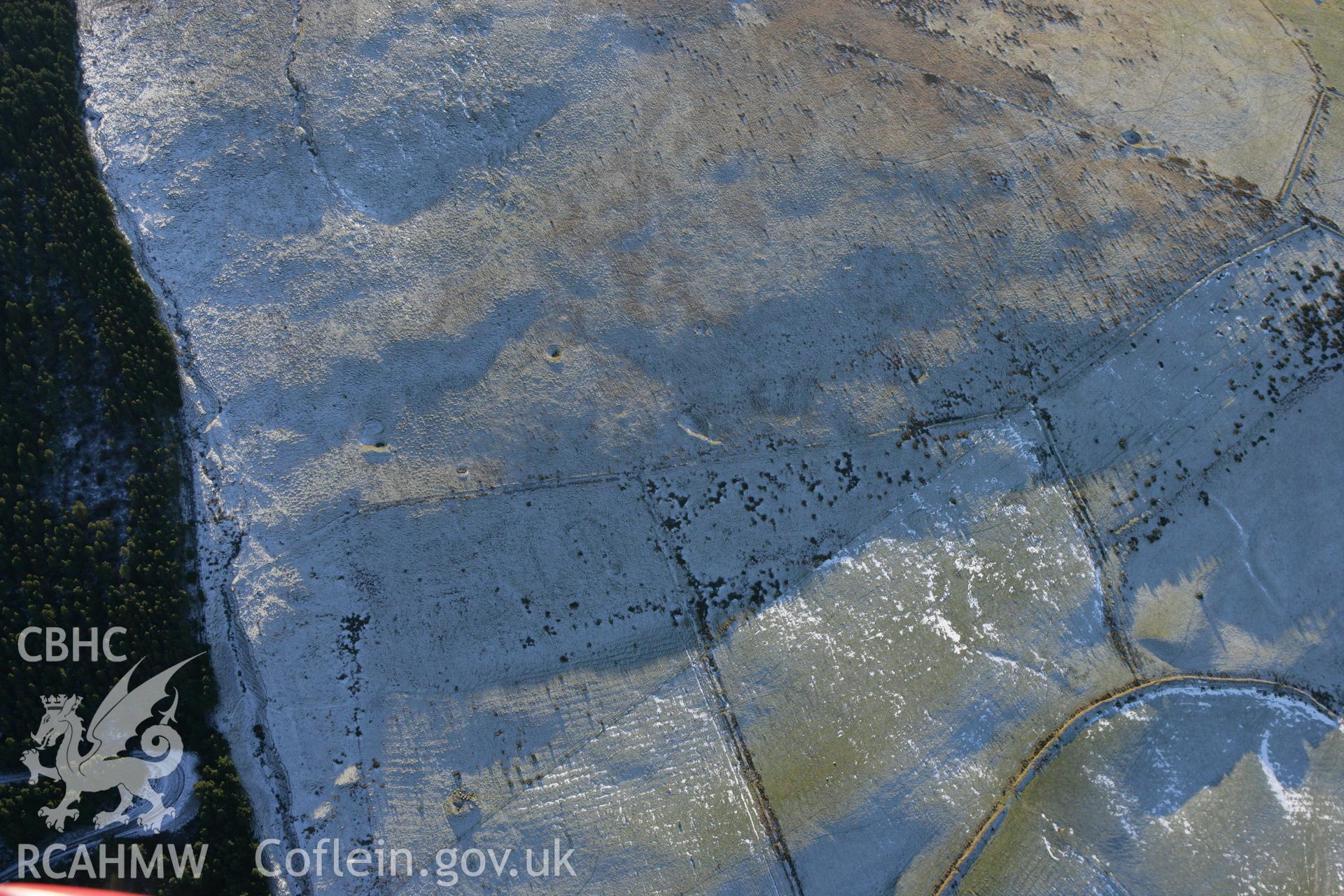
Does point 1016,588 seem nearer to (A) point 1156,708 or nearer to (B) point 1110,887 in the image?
(A) point 1156,708

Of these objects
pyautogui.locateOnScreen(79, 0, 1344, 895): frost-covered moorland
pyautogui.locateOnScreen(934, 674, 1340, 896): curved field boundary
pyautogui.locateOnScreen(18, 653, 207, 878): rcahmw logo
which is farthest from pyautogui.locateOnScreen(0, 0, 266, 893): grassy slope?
pyautogui.locateOnScreen(934, 674, 1340, 896): curved field boundary

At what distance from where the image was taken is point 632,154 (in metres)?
39.9

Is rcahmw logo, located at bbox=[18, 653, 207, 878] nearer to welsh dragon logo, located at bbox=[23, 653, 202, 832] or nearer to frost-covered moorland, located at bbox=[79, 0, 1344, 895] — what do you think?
welsh dragon logo, located at bbox=[23, 653, 202, 832]

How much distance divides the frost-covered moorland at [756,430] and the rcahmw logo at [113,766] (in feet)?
8.05

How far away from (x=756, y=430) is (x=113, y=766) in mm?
26768

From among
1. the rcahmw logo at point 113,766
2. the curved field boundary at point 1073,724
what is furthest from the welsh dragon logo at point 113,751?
the curved field boundary at point 1073,724

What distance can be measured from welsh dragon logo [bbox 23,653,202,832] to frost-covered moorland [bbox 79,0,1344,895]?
2420 mm

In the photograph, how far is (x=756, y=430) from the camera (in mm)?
35594

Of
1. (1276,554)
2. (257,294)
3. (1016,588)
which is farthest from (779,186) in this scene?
(1276,554)

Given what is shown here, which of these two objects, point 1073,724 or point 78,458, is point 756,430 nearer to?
point 1073,724

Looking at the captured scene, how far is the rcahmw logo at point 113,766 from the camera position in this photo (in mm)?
27391

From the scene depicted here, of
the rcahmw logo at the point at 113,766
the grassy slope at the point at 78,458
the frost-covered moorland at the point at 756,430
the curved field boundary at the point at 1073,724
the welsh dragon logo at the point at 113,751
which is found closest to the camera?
the rcahmw logo at the point at 113,766

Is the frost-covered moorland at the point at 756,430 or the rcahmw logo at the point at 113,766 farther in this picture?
the frost-covered moorland at the point at 756,430

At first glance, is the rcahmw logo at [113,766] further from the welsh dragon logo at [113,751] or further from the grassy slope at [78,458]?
the grassy slope at [78,458]
